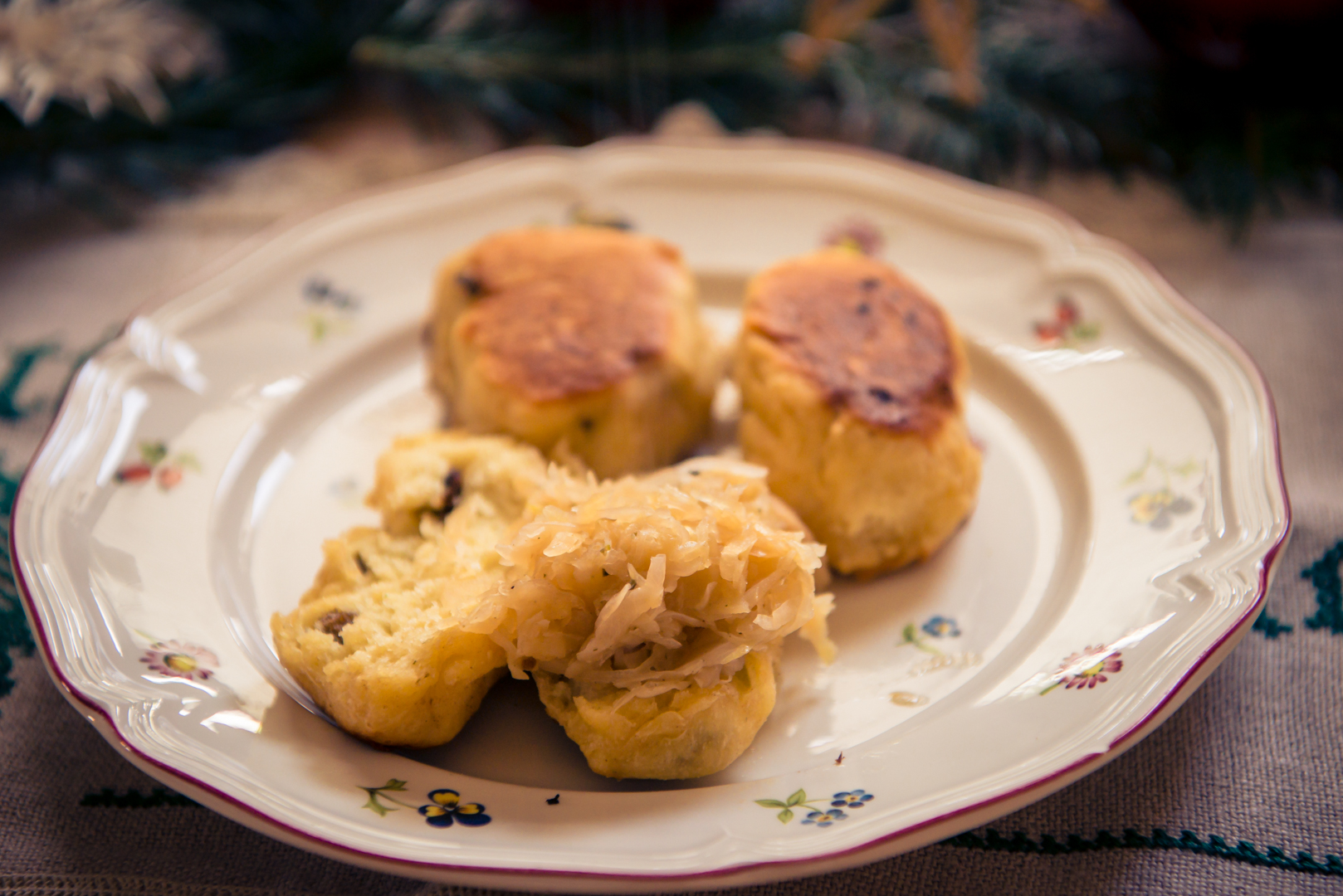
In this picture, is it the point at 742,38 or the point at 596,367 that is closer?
the point at 596,367

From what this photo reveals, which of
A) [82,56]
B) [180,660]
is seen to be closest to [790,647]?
[180,660]

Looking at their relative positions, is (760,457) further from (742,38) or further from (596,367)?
(742,38)

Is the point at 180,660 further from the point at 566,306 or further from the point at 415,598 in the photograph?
the point at 566,306

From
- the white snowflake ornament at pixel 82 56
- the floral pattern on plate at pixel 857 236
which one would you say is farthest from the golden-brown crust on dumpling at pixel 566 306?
the white snowflake ornament at pixel 82 56

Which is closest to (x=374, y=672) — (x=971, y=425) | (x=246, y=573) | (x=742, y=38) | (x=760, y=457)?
(x=246, y=573)

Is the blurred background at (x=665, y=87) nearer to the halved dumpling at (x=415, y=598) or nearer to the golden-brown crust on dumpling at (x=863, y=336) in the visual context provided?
the golden-brown crust on dumpling at (x=863, y=336)

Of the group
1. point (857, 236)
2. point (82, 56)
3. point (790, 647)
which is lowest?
point (790, 647)

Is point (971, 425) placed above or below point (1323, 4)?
below
